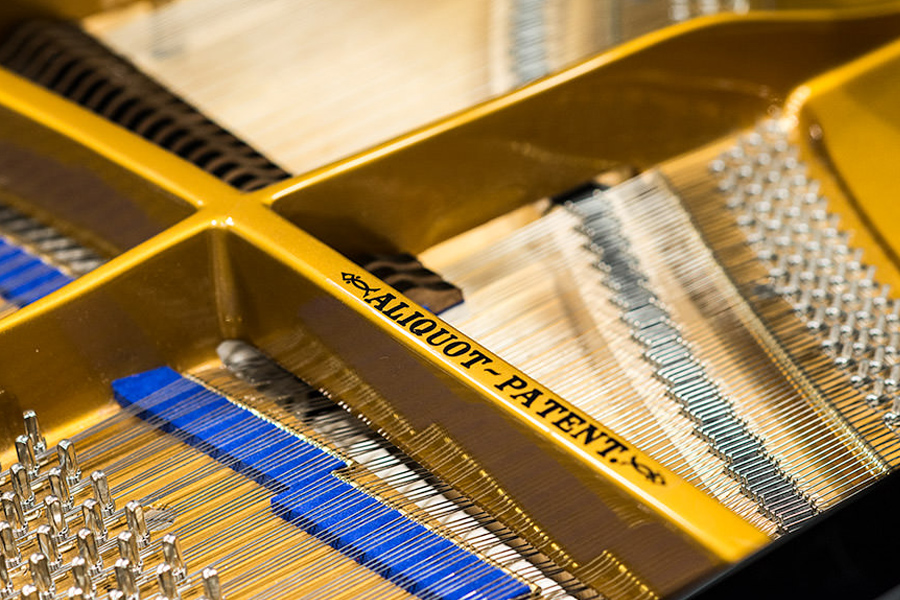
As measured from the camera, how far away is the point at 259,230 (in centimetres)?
188

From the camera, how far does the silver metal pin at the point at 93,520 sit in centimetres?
167

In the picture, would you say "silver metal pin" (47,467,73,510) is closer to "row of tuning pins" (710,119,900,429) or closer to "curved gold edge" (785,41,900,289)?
"row of tuning pins" (710,119,900,429)

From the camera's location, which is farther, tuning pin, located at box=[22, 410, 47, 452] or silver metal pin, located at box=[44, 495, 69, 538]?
tuning pin, located at box=[22, 410, 47, 452]

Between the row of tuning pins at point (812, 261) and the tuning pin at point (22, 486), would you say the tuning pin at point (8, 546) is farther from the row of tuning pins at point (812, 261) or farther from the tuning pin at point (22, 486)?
the row of tuning pins at point (812, 261)

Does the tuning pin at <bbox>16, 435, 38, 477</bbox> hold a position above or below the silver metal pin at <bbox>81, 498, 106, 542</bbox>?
above

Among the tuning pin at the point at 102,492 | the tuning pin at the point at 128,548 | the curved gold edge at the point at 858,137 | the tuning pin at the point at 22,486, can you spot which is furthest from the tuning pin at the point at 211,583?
the curved gold edge at the point at 858,137

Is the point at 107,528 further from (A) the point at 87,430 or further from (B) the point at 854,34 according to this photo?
(B) the point at 854,34

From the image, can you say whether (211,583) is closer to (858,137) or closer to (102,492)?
(102,492)

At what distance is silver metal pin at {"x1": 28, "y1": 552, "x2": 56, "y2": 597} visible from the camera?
1.57 metres

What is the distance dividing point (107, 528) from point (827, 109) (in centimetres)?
163

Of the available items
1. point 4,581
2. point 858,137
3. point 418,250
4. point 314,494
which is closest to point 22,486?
point 4,581

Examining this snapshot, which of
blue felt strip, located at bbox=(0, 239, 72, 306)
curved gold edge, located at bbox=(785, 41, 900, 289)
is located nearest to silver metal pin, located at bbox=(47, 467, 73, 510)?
blue felt strip, located at bbox=(0, 239, 72, 306)

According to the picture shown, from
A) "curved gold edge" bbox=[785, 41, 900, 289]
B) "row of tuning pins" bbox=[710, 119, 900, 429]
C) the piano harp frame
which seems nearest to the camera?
the piano harp frame

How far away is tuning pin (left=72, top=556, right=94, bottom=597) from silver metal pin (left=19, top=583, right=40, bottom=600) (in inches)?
2.0
